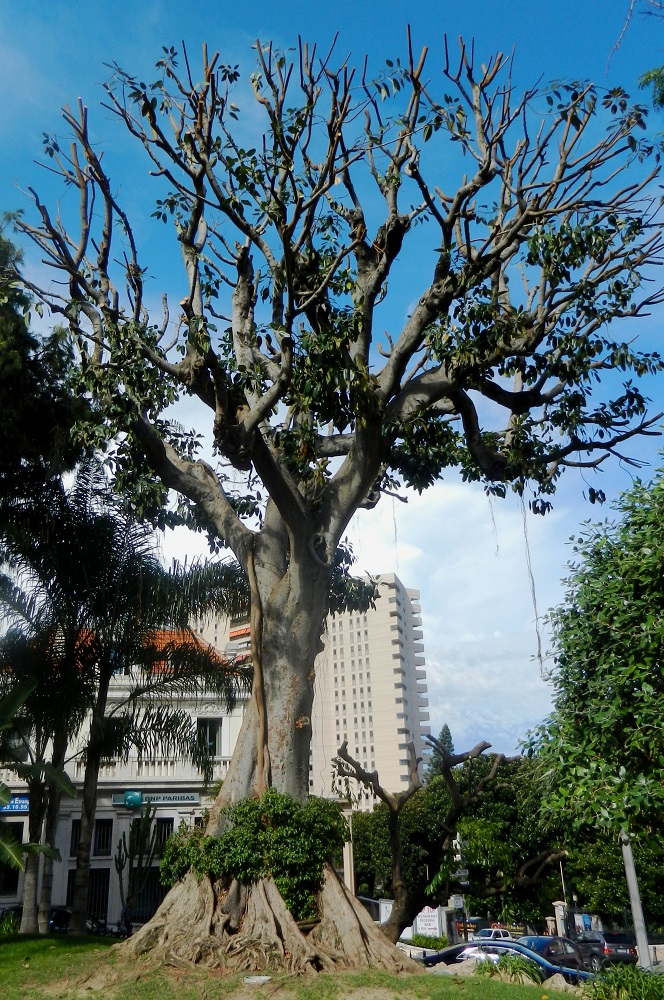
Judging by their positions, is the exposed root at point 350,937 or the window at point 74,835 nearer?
the exposed root at point 350,937

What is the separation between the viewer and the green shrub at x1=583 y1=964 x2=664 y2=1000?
360 inches

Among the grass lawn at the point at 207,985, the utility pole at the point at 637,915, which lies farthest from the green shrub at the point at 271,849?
the utility pole at the point at 637,915

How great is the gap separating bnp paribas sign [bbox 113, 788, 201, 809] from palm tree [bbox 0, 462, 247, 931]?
14.4 meters

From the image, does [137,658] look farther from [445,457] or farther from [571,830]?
[571,830]

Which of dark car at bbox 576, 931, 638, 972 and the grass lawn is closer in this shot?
the grass lawn

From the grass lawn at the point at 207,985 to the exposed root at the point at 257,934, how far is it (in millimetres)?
267

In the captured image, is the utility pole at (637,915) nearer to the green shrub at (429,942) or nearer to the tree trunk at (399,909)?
the tree trunk at (399,909)

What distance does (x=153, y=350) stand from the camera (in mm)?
11812

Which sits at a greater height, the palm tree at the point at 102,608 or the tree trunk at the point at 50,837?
the palm tree at the point at 102,608

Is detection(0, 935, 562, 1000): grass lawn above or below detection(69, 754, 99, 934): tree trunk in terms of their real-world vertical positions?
below

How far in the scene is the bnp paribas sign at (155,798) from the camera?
31.2 m

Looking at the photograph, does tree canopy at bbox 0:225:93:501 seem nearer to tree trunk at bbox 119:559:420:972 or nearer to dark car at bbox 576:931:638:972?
tree trunk at bbox 119:559:420:972

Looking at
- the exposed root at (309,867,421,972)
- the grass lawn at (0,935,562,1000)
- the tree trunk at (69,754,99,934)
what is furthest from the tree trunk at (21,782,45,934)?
the exposed root at (309,867,421,972)

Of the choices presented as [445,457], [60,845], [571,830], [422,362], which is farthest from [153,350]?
[60,845]
